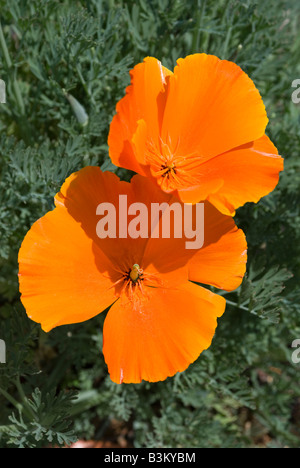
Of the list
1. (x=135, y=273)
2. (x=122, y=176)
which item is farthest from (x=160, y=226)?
(x=122, y=176)

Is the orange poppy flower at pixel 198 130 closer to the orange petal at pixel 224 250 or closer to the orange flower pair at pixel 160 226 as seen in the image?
the orange flower pair at pixel 160 226

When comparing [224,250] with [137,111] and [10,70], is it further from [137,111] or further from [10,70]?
[10,70]

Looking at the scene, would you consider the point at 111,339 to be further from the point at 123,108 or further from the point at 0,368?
the point at 123,108

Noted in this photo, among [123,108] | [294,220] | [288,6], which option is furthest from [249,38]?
[123,108]

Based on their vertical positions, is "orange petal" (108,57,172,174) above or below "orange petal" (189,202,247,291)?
above

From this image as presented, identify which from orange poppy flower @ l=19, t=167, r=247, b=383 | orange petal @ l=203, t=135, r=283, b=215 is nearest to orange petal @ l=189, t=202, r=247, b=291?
orange poppy flower @ l=19, t=167, r=247, b=383

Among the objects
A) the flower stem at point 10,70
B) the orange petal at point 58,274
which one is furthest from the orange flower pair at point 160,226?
the flower stem at point 10,70

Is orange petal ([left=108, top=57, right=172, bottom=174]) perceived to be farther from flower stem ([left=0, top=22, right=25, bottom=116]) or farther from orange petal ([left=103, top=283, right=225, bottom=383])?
flower stem ([left=0, top=22, right=25, bottom=116])
